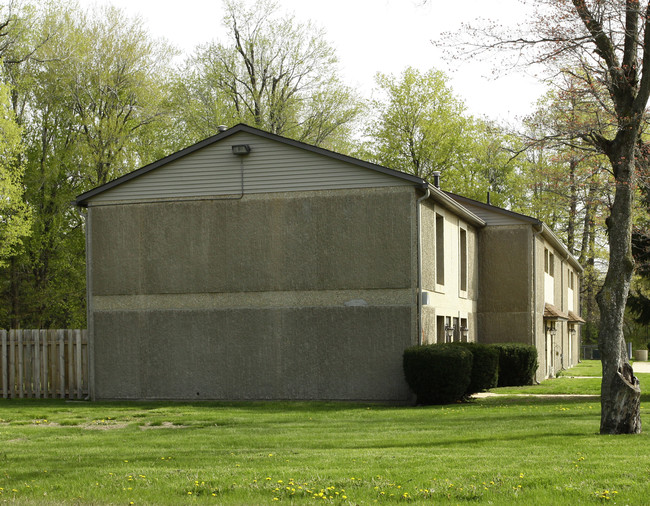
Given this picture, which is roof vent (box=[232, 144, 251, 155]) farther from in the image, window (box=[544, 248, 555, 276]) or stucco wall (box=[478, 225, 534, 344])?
window (box=[544, 248, 555, 276])

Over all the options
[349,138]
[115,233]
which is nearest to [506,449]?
[115,233]

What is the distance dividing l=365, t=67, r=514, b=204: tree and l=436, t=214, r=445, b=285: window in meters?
21.7

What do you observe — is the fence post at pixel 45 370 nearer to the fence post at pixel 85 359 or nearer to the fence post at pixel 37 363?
the fence post at pixel 37 363

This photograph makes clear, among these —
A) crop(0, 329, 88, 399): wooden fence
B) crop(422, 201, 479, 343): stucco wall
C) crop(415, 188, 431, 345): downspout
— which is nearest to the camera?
crop(415, 188, 431, 345): downspout

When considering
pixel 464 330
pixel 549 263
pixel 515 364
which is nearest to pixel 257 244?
pixel 464 330

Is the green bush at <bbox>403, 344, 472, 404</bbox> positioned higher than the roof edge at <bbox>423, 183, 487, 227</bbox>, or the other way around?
the roof edge at <bbox>423, 183, 487, 227</bbox>

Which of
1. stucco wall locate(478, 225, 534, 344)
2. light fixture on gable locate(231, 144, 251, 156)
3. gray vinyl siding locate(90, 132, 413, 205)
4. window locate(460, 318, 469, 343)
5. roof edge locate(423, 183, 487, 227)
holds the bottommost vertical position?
window locate(460, 318, 469, 343)

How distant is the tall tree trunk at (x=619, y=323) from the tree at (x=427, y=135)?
103 feet

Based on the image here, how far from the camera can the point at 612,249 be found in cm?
1352

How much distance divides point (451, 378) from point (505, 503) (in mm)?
11207

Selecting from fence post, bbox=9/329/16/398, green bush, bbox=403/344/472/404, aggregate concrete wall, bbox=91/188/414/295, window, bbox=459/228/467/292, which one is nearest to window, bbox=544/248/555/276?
window, bbox=459/228/467/292

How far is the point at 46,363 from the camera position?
2239 cm

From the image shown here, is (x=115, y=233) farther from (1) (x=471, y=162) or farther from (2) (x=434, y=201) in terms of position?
(1) (x=471, y=162)

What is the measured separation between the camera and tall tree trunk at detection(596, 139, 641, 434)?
1293cm
